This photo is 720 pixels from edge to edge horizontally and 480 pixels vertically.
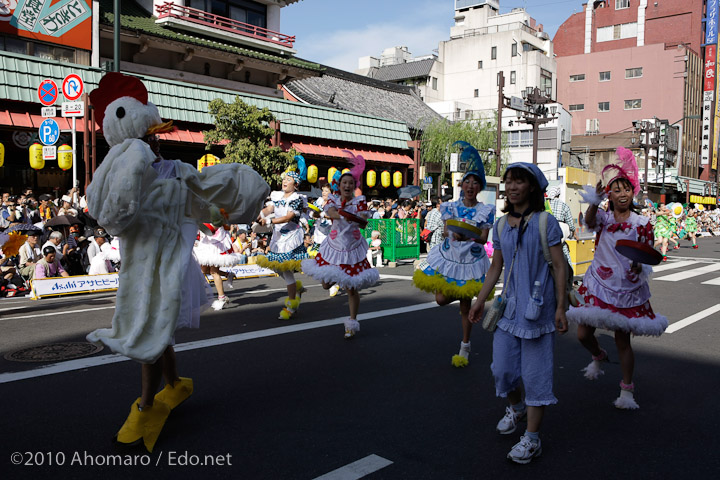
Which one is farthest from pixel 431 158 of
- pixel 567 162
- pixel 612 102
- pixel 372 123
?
pixel 612 102

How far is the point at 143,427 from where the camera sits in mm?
3771

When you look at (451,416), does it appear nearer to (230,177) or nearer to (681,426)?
(681,426)

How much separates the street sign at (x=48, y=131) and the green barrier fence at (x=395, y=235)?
8385 millimetres

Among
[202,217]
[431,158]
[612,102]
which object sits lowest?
[202,217]

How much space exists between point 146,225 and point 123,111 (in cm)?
77

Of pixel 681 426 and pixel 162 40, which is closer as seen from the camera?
pixel 681 426

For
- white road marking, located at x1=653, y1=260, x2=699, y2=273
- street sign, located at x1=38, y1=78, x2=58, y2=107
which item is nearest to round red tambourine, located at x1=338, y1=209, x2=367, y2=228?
white road marking, located at x1=653, y1=260, x2=699, y2=273

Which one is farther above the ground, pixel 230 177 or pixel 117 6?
pixel 117 6

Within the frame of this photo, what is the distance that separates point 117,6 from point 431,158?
28652 millimetres

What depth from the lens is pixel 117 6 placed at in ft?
42.3

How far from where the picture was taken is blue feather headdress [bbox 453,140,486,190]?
591cm

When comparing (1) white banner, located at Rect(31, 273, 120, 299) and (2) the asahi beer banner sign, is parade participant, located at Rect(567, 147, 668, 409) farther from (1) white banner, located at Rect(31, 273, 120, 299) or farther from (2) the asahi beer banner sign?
(2) the asahi beer banner sign

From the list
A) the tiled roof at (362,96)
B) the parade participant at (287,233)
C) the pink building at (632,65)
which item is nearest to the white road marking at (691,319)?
the parade participant at (287,233)

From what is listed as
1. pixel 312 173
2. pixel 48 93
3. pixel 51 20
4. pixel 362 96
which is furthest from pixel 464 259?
pixel 362 96
